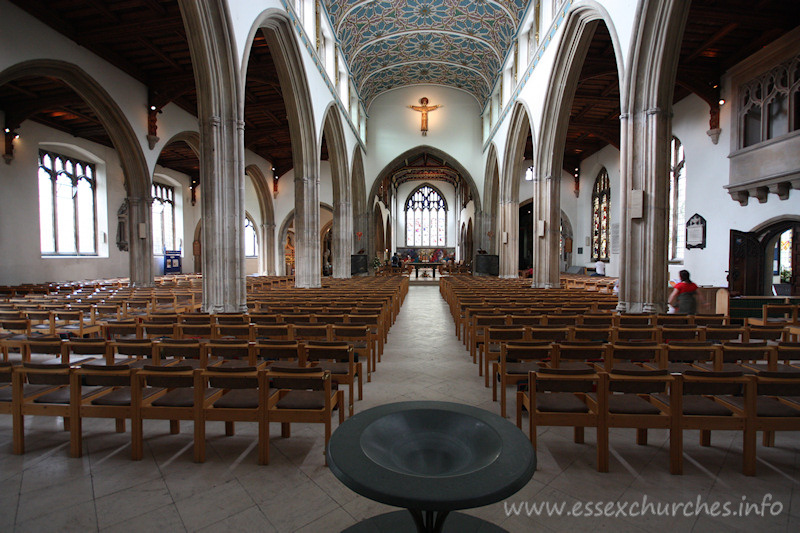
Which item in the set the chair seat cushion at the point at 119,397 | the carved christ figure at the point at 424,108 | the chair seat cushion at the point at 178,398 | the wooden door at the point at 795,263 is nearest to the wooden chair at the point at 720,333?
the chair seat cushion at the point at 178,398

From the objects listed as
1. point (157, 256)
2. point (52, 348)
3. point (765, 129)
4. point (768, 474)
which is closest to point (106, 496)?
point (52, 348)

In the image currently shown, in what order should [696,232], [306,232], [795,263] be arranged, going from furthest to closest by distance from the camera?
[306,232] < [696,232] < [795,263]

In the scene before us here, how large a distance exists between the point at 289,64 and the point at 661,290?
34.1ft

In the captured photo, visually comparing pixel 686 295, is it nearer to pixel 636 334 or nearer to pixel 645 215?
pixel 645 215

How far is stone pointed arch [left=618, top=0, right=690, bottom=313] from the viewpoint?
714 cm

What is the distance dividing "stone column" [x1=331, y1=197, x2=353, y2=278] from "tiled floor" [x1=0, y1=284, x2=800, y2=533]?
15128mm

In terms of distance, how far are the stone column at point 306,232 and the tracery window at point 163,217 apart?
457 inches

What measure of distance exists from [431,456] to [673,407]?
1.91 m

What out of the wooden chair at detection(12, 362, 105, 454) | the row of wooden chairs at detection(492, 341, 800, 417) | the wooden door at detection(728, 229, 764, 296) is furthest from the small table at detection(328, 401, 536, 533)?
the wooden door at detection(728, 229, 764, 296)

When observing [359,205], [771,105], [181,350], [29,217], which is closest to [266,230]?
[359,205]

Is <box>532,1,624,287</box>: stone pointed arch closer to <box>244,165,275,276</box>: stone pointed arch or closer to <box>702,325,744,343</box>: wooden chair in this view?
<box>702,325,744,343</box>: wooden chair

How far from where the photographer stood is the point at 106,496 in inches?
91.2

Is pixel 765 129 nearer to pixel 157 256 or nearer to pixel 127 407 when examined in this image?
pixel 127 407

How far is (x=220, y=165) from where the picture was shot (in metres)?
7.80
